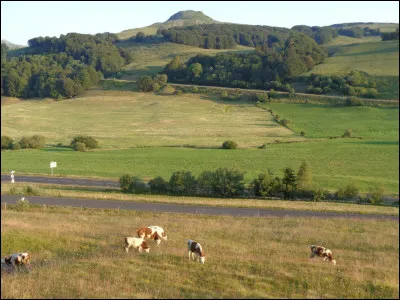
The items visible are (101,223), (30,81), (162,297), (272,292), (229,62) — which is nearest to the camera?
(162,297)

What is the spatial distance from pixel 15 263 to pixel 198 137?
67.1 metres

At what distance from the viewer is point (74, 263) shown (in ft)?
51.2

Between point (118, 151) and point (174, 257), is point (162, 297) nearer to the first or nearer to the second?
point (174, 257)

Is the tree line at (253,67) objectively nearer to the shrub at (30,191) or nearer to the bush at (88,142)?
the bush at (88,142)

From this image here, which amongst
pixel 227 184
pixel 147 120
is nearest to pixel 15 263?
pixel 227 184

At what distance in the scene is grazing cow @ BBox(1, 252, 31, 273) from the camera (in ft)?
51.4

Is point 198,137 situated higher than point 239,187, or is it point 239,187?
point 239,187

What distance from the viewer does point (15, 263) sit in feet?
52.3

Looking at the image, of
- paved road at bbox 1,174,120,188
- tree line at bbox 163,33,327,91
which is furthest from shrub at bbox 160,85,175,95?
paved road at bbox 1,174,120,188

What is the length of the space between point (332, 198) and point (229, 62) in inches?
4151

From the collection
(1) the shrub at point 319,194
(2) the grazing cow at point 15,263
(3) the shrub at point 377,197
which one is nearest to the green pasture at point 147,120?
(1) the shrub at point 319,194

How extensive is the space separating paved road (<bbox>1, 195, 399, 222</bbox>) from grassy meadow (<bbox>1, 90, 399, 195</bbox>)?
16.0ft

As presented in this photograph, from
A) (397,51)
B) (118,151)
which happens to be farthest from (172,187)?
(397,51)

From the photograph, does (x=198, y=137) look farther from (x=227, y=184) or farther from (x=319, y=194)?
(x=319, y=194)
